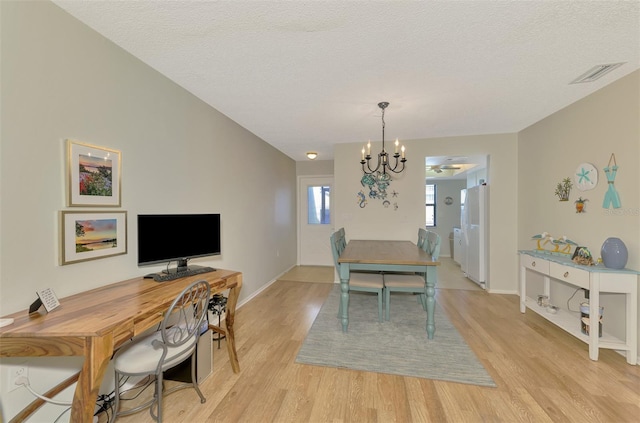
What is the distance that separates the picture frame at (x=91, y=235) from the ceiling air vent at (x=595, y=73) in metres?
3.86

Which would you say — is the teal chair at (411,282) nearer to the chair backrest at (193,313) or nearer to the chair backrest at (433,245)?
the chair backrest at (433,245)

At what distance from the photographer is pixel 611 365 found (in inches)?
78.2

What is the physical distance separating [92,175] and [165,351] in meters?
1.19

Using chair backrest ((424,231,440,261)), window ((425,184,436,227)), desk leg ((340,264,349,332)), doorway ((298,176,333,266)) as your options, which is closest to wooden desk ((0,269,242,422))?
desk leg ((340,264,349,332))

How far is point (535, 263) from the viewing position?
8.98ft

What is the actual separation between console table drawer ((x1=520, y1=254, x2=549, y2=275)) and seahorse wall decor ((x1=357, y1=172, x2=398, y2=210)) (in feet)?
5.84

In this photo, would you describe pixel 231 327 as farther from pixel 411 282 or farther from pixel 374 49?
pixel 374 49

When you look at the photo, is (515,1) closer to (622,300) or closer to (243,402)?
(622,300)

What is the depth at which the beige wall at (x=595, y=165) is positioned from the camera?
81.6 inches

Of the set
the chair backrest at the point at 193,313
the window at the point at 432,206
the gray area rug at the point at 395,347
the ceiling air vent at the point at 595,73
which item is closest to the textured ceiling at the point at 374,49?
the ceiling air vent at the point at 595,73

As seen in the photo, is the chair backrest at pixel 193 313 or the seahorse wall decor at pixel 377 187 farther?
the seahorse wall decor at pixel 377 187

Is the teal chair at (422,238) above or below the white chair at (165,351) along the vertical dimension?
above

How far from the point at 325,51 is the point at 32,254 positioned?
2.13m

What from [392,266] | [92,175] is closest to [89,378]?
[92,175]
